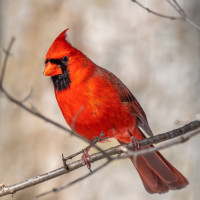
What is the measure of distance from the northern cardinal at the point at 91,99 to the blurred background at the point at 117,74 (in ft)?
2.64

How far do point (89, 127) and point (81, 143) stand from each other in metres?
1.27

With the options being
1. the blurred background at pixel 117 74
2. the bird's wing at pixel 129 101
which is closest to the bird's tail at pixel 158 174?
the bird's wing at pixel 129 101

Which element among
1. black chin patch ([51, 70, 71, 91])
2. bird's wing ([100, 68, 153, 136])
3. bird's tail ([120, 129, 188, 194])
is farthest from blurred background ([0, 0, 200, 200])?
black chin patch ([51, 70, 71, 91])

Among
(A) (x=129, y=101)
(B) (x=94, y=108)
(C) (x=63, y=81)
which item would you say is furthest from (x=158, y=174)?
(C) (x=63, y=81)

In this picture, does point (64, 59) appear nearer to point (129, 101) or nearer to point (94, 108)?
point (94, 108)

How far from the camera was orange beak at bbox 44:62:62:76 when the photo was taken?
2758 millimetres

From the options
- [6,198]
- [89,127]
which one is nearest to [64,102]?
[89,127]

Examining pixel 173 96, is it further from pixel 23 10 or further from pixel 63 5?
pixel 23 10

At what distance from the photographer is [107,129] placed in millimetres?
2738

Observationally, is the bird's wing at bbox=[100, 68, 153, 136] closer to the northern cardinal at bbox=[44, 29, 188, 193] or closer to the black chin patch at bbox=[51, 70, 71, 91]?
the northern cardinal at bbox=[44, 29, 188, 193]

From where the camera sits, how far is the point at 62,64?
2.81 metres

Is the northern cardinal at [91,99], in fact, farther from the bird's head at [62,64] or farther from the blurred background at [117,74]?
Result: the blurred background at [117,74]

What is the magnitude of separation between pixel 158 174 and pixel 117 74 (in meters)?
1.11

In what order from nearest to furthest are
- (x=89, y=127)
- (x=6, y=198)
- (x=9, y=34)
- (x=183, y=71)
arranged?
(x=89, y=127) → (x=183, y=71) → (x=6, y=198) → (x=9, y=34)
